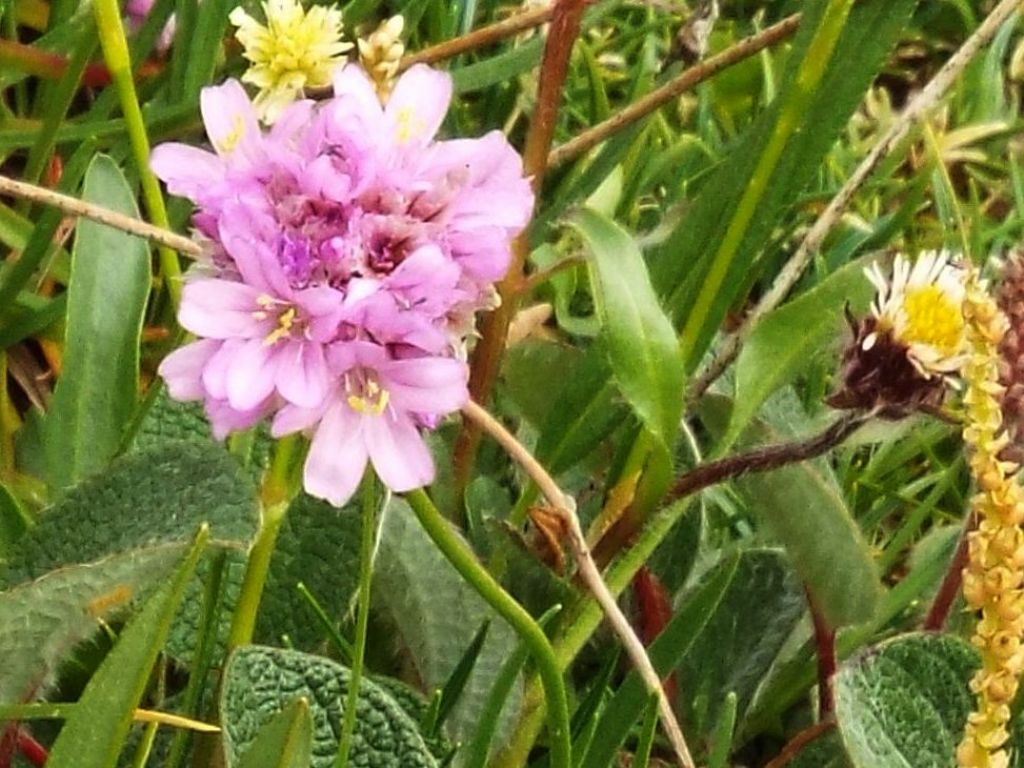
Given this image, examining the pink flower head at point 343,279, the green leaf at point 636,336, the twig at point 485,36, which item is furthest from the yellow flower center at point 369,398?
the twig at point 485,36

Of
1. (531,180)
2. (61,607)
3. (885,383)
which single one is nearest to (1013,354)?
(885,383)

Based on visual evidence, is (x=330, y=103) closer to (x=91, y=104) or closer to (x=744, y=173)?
(x=744, y=173)

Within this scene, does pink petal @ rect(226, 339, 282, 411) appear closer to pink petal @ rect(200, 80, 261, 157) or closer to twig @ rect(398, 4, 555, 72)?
pink petal @ rect(200, 80, 261, 157)

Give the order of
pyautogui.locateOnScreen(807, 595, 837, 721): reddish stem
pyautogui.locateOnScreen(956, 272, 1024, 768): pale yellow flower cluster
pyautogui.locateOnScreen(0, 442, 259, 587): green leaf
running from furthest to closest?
1. pyautogui.locateOnScreen(807, 595, 837, 721): reddish stem
2. pyautogui.locateOnScreen(0, 442, 259, 587): green leaf
3. pyautogui.locateOnScreen(956, 272, 1024, 768): pale yellow flower cluster

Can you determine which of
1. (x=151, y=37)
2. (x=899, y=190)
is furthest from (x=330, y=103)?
(x=899, y=190)

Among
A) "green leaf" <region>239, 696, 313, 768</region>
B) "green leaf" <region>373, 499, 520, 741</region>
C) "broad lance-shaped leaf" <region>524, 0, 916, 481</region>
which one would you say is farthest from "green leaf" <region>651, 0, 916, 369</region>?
"green leaf" <region>239, 696, 313, 768</region>

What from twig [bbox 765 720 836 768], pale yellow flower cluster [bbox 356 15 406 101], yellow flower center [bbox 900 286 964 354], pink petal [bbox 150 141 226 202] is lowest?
twig [bbox 765 720 836 768]

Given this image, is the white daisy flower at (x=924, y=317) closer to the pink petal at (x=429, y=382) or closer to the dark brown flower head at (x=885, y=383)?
the dark brown flower head at (x=885, y=383)
